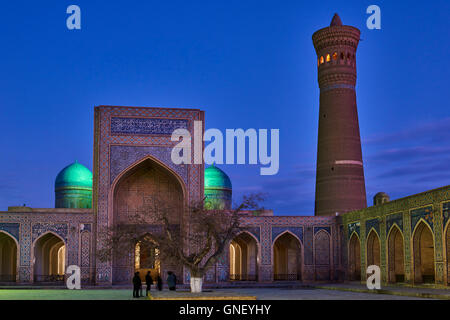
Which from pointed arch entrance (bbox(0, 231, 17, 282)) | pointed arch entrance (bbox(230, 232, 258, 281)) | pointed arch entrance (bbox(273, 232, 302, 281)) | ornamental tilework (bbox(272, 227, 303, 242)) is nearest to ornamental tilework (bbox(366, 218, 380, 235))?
ornamental tilework (bbox(272, 227, 303, 242))

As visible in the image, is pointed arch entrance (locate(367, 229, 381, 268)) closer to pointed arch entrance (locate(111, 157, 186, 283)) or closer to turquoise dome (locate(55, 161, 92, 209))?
pointed arch entrance (locate(111, 157, 186, 283))

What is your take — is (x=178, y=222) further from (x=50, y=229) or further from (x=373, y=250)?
(x=373, y=250)

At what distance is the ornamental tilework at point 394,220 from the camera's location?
17359 mm

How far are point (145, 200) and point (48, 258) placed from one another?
16.7 feet

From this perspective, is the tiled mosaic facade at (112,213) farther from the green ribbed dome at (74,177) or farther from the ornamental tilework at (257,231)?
the green ribbed dome at (74,177)

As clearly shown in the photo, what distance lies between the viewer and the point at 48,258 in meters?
24.8

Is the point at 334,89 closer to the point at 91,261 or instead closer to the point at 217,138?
the point at 217,138

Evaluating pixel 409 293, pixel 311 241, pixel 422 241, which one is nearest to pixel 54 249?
pixel 311 241

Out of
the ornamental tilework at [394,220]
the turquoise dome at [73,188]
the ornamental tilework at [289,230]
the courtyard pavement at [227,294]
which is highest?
the turquoise dome at [73,188]

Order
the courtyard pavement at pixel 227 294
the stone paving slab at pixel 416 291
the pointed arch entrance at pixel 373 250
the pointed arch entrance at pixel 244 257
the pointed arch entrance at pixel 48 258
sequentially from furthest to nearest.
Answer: the pointed arch entrance at pixel 244 257, the pointed arch entrance at pixel 48 258, the pointed arch entrance at pixel 373 250, the courtyard pavement at pixel 227 294, the stone paving slab at pixel 416 291

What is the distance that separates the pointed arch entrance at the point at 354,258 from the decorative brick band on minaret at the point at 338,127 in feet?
12.2

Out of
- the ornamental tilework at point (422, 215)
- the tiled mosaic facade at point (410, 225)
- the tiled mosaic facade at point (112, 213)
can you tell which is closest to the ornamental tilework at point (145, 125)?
the tiled mosaic facade at point (112, 213)

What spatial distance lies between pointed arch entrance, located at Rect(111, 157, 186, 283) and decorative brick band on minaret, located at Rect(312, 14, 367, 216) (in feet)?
21.8

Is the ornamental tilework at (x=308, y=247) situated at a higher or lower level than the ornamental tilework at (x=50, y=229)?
lower
